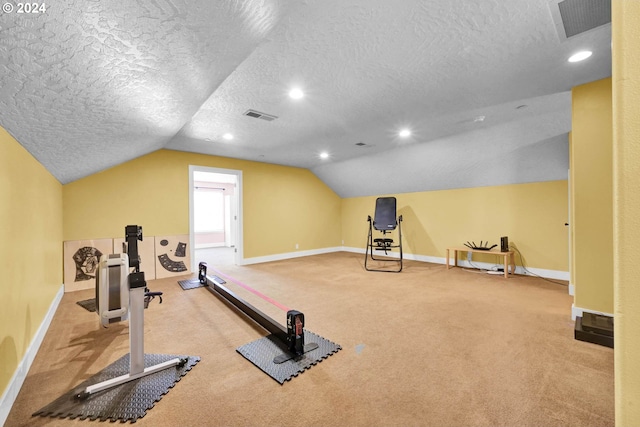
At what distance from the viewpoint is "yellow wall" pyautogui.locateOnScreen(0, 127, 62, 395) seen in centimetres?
168

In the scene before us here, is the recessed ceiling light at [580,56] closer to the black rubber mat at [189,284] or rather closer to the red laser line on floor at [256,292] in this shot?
the red laser line on floor at [256,292]

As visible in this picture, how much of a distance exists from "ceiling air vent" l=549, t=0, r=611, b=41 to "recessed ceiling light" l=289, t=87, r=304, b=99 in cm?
205

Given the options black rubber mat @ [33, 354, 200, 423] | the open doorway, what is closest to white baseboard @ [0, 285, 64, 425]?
black rubber mat @ [33, 354, 200, 423]

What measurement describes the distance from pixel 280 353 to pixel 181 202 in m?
4.18

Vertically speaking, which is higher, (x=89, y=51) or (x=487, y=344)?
(x=89, y=51)

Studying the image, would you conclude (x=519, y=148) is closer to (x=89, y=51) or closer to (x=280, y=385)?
(x=280, y=385)

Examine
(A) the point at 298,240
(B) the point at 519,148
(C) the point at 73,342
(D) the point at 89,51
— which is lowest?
(C) the point at 73,342

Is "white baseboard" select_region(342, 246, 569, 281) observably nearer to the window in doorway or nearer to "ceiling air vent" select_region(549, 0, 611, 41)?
"ceiling air vent" select_region(549, 0, 611, 41)

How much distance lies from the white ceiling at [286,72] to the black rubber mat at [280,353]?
2174 mm

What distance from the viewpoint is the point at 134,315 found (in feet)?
6.28

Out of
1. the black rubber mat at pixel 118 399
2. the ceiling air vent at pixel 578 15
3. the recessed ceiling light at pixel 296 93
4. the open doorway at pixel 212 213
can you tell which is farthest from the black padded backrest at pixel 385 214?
the open doorway at pixel 212 213

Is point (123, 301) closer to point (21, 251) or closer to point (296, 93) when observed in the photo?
point (21, 251)

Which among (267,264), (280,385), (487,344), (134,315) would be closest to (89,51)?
(134,315)

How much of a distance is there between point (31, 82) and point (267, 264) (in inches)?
210
